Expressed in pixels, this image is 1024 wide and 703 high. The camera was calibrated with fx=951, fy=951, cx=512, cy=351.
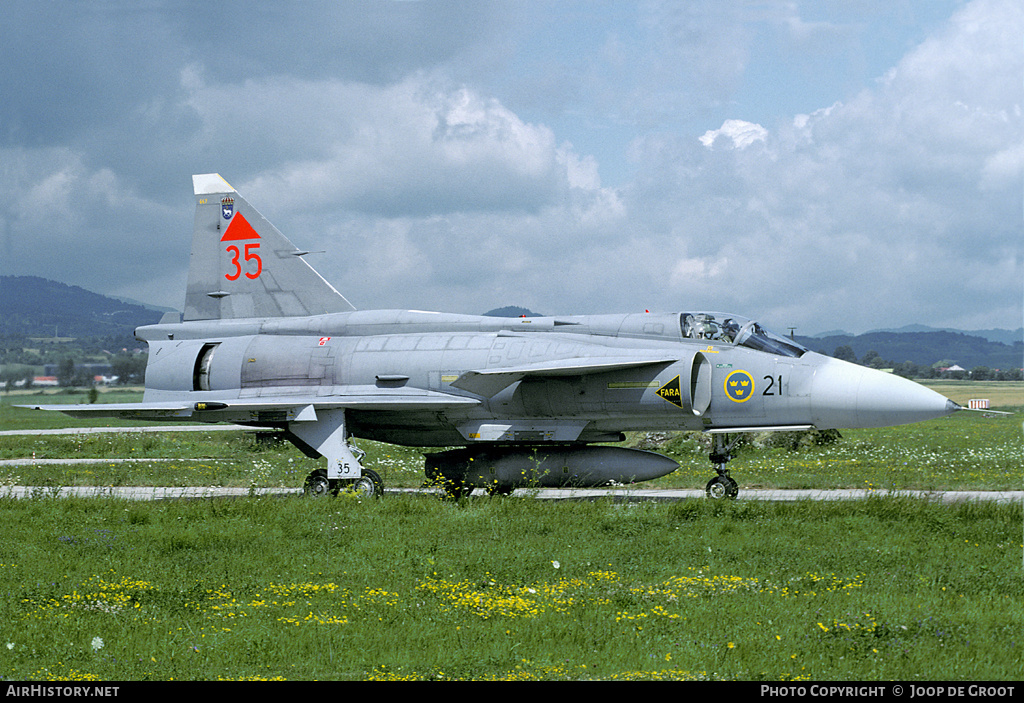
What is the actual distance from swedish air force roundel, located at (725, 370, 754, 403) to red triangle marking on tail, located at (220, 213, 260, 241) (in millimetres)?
10048

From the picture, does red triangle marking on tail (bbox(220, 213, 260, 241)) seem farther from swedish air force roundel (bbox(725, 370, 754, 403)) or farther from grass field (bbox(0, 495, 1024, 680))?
swedish air force roundel (bbox(725, 370, 754, 403))

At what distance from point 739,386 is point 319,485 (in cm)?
736

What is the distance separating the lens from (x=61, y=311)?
164 meters

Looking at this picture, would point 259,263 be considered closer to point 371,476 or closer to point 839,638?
point 371,476

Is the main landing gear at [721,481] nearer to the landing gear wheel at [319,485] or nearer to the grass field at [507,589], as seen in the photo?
the grass field at [507,589]

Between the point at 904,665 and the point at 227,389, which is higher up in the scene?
the point at 227,389

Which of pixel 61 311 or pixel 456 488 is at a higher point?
pixel 61 311

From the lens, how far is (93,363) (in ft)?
125

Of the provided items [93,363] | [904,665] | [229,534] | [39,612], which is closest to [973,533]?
[904,665]

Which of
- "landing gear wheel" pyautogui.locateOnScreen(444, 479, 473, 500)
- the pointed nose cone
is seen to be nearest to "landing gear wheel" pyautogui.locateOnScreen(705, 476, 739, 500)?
the pointed nose cone

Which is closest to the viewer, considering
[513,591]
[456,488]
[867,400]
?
[513,591]

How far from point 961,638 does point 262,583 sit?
6229mm

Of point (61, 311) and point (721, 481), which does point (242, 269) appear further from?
point (61, 311)

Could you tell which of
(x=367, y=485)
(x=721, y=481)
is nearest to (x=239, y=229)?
(x=367, y=485)
